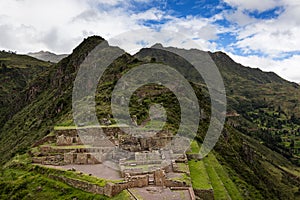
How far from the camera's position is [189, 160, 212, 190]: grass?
41.1m

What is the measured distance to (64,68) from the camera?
479 ft

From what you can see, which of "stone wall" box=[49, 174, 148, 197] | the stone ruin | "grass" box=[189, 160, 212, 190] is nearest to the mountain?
"grass" box=[189, 160, 212, 190]

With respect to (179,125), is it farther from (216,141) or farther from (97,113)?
(97,113)

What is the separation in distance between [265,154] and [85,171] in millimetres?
132842

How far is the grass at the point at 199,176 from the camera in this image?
41112 millimetres

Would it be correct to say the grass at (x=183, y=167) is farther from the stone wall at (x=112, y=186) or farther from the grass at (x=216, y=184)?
the stone wall at (x=112, y=186)

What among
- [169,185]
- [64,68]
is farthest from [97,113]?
[64,68]

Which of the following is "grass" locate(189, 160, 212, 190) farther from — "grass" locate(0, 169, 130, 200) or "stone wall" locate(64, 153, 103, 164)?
"grass" locate(0, 169, 130, 200)

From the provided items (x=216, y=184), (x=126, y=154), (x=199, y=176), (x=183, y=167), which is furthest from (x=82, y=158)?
(x=216, y=184)

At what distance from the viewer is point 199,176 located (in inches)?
1741

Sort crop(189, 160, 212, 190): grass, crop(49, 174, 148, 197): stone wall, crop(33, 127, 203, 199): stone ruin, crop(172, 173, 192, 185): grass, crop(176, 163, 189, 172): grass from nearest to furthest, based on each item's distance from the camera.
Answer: crop(49, 174, 148, 197): stone wall
crop(33, 127, 203, 199): stone ruin
crop(172, 173, 192, 185): grass
crop(176, 163, 189, 172): grass
crop(189, 160, 212, 190): grass

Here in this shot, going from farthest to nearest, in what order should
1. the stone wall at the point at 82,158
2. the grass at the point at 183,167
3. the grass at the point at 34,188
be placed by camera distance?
the stone wall at the point at 82,158 < the grass at the point at 183,167 < the grass at the point at 34,188

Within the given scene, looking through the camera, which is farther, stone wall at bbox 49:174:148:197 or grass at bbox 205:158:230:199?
grass at bbox 205:158:230:199

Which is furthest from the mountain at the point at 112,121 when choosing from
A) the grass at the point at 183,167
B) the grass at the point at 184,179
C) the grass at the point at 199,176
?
the grass at the point at 184,179
